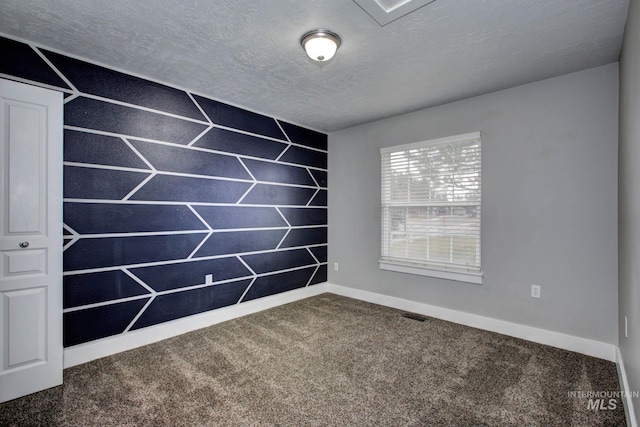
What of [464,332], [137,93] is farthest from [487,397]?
[137,93]

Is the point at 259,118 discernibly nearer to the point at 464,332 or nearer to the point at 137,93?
the point at 137,93

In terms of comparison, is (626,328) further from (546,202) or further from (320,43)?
(320,43)

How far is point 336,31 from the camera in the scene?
6.98 ft

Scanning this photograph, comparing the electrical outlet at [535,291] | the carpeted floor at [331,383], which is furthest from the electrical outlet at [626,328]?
the electrical outlet at [535,291]

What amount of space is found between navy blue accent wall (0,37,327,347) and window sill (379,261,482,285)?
1.33m

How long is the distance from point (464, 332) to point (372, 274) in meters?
1.38

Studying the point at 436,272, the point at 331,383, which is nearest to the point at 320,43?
the point at 331,383

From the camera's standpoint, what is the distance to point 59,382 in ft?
7.22

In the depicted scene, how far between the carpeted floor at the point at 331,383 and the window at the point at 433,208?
2.69ft

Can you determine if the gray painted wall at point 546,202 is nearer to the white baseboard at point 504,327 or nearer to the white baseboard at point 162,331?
the white baseboard at point 504,327

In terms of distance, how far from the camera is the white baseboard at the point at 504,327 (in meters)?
2.59

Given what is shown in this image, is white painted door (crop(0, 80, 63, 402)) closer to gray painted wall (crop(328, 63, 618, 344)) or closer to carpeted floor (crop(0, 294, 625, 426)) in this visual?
carpeted floor (crop(0, 294, 625, 426))

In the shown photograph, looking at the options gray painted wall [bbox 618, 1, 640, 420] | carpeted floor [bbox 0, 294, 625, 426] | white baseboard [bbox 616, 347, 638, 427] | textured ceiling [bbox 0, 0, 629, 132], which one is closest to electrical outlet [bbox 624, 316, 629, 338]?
gray painted wall [bbox 618, 1, 640, 420]

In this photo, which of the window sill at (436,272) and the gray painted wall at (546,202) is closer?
the gray painted wall at (546,202)
